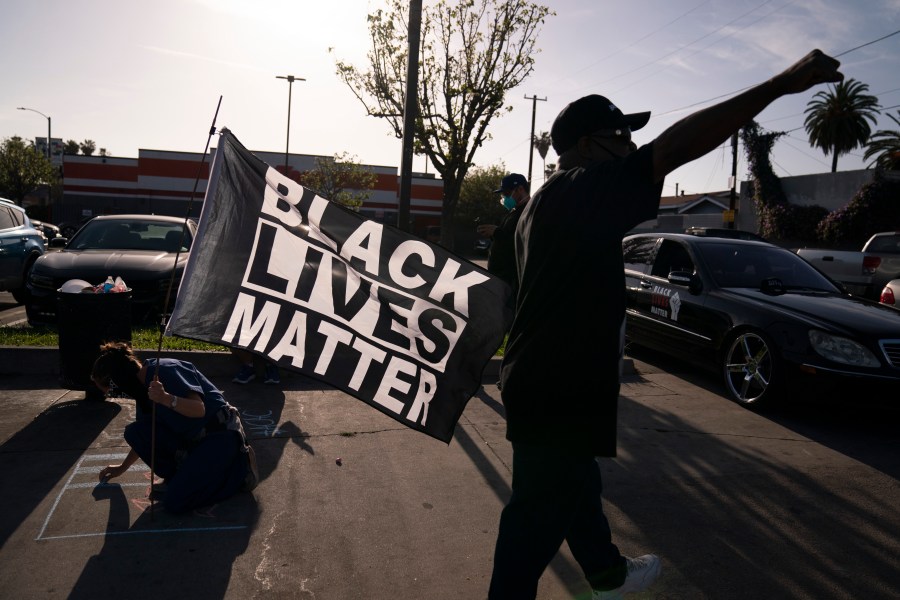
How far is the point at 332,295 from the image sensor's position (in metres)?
3.23

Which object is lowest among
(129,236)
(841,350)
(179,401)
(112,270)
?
(179,401)

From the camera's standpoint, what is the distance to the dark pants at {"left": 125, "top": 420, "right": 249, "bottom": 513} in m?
3.58

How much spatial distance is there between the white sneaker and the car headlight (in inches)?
145

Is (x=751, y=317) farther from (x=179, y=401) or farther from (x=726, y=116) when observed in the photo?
(x=179, y=401)

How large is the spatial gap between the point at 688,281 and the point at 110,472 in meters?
5.61

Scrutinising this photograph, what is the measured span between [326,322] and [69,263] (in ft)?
21.2

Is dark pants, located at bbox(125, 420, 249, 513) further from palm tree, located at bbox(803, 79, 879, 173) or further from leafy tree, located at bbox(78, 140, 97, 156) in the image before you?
leafy tree, located at bbox(78, 140, 97, 156)

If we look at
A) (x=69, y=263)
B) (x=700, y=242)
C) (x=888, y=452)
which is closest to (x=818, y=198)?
(x=700, y=242)

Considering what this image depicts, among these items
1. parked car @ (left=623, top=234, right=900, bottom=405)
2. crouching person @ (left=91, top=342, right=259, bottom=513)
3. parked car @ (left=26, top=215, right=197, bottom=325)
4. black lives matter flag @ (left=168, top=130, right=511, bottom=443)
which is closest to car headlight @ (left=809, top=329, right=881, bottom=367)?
parked car @ (left=623, top=234, right=900, bottom=405)

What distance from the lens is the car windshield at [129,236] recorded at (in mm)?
8961

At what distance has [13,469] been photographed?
4082mm

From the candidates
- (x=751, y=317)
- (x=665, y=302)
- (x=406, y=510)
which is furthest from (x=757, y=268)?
(x=406, y=510)

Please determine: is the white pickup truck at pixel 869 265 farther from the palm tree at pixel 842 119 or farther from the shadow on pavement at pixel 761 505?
the palm tree at pixel 842 119

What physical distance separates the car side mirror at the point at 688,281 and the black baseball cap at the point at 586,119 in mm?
5058
